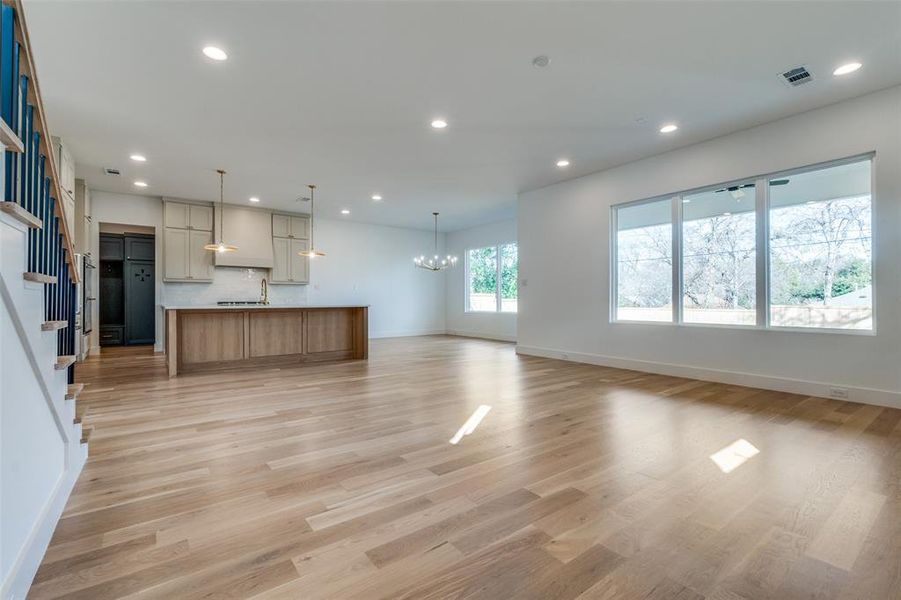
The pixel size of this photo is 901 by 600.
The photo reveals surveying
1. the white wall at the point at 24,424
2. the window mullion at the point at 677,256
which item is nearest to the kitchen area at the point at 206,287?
the white wall at the point at 24,424

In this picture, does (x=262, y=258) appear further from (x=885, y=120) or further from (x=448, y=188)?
(x=885, y=120)

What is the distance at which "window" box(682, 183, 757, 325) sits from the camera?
4699 millimetres

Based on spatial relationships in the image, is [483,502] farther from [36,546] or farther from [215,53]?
[215,53]

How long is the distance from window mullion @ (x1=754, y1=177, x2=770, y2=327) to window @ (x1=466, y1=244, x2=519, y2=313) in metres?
5.09

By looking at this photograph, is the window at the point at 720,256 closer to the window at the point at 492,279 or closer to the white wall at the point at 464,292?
the window at the point at 492,279

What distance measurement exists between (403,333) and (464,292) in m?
1.97

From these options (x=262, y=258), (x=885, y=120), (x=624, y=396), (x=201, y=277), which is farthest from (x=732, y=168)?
(x=201, y=277)

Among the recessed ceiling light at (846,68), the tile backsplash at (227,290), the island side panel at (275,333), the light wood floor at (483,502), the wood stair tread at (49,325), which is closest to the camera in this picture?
the light wood floor at (483,502)

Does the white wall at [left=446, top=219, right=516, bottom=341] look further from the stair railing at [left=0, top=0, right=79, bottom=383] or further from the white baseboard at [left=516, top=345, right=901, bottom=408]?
the stair railing at [left=0, top=0, right=79, bottom=383]

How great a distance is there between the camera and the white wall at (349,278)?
757cm

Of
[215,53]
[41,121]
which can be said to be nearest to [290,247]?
[215,53]

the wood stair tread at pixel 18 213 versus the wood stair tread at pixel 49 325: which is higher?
the wood stair tread at pixel 18 213

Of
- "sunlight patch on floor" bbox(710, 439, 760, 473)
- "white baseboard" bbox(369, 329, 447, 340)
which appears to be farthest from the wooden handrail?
"white baseboard" bbox(369, 329, 447, 340)

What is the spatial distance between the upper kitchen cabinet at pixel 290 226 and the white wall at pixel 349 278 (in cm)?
40
